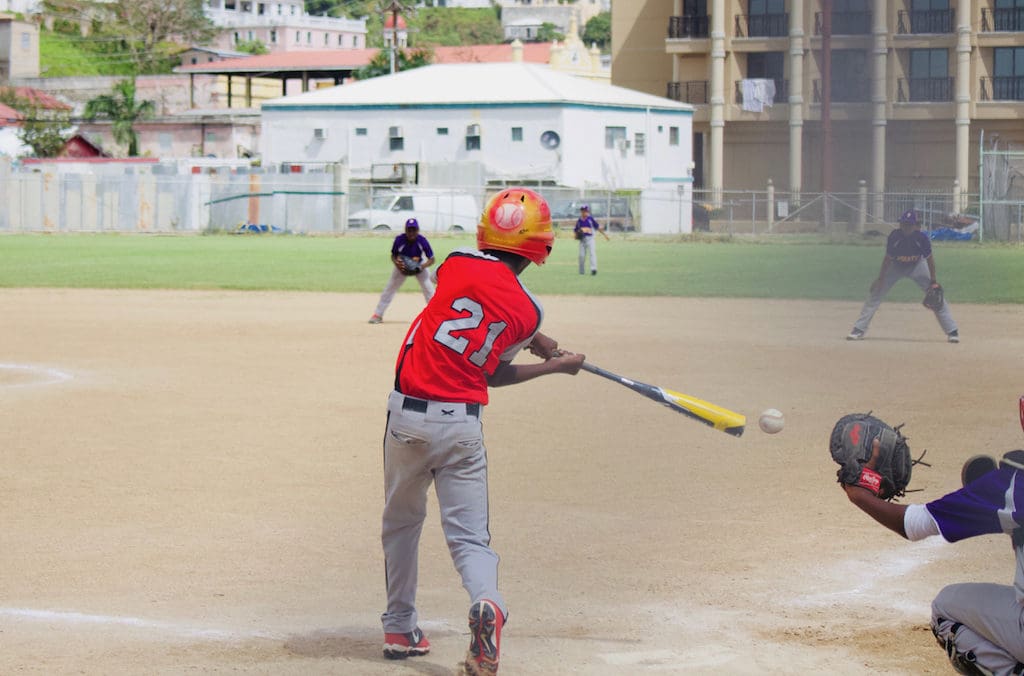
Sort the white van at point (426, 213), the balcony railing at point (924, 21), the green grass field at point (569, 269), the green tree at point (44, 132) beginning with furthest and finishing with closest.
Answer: the green tree at point (44, 132) < the white van at point (426, 213) < the green grass field at point (569, 269) < the balcony railing at point (924, 21)

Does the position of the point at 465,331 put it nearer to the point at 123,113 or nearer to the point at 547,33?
the point at 123,113

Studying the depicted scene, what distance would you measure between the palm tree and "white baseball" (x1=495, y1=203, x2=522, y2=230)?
7303 cm

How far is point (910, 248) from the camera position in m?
16.0

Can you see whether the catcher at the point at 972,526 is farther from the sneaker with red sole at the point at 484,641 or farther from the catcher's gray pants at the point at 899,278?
the catcher's gray pants at the point at 899,278

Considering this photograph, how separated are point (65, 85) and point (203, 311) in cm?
8050

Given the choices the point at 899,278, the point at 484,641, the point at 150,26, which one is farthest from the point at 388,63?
the point at 484,641

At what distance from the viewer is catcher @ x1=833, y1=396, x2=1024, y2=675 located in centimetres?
410

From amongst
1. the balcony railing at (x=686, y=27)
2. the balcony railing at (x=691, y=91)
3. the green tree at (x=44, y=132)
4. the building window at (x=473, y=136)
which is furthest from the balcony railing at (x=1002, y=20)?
the green tree at (x=44, y=132)

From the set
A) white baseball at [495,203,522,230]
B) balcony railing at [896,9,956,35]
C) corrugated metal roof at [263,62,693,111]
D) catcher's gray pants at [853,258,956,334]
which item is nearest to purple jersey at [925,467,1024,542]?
white baseball at [495,203,522,230]

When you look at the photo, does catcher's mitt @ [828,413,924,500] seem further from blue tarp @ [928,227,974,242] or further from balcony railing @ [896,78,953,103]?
blue tarp @ [928,227,974,242]

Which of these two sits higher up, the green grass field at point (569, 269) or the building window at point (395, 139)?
the building window at point (395, 139)

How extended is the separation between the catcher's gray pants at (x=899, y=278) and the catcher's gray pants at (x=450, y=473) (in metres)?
11.9

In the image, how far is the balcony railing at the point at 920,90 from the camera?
623cm

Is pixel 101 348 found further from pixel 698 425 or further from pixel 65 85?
pixel 65 85
